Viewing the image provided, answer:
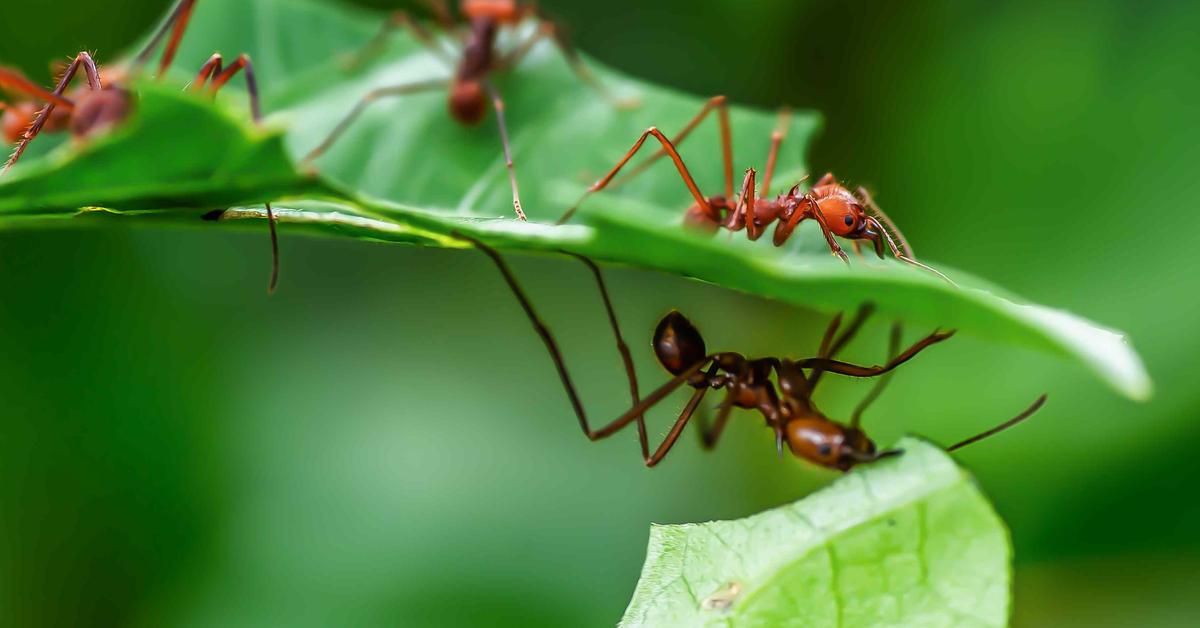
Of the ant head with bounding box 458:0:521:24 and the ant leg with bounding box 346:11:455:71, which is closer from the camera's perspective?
the ant leg with bounding box 346:11:455:71

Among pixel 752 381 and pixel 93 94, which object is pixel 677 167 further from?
pixel 93 94

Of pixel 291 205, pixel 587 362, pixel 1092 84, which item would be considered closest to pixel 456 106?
pixel 291 205

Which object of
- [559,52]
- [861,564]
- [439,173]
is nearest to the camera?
[861,564]

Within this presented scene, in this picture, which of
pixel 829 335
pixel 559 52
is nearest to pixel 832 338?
pixel 829 335

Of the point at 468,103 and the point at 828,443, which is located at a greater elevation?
the point at 468,103

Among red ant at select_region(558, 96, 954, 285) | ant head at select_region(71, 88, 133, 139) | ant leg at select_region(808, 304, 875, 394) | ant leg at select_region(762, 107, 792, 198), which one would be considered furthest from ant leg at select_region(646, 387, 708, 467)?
ant head at select_region(71, 88, 133, 139)

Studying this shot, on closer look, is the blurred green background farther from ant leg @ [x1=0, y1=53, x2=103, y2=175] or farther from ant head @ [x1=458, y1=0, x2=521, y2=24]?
ant leg @ [x1=0, y1=53, x2=103, y2=175]

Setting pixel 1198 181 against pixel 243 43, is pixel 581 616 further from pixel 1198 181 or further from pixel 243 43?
pixel 1198 181

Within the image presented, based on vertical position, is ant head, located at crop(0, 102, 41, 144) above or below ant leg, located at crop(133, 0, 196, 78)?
below
